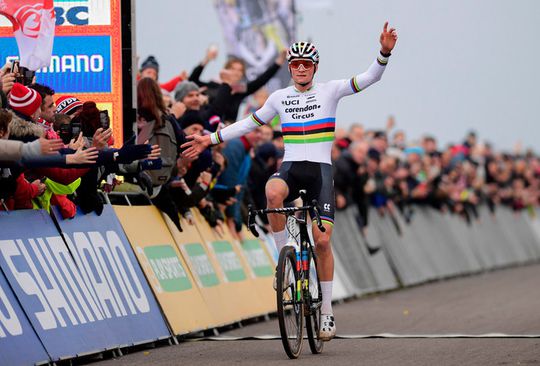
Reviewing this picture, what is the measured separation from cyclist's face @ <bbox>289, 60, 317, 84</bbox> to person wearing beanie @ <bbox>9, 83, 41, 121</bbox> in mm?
2408

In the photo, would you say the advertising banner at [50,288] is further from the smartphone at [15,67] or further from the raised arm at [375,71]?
the raised arm at [375,71]

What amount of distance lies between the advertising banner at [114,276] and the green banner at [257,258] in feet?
13.7

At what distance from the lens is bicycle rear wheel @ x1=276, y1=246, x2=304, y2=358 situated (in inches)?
434

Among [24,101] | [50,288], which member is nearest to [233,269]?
[50,288]

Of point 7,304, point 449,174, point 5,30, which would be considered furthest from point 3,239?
point 449,174

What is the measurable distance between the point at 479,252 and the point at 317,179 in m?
20.2

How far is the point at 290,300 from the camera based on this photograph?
37.5 feet

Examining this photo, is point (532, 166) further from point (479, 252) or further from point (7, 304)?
point (7, 304)

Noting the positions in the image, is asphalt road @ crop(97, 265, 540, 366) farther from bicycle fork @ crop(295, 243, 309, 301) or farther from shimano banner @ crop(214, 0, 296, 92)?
shimano banner @ crop(214, 0, 296, 92)

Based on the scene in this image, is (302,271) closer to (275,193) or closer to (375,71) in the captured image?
(275,193)

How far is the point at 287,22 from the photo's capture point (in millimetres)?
22609

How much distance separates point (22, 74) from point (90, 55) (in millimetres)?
1824

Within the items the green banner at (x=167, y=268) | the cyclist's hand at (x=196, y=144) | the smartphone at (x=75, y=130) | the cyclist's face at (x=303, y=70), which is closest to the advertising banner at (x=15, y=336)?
the smartphone at (x=75, y=130)

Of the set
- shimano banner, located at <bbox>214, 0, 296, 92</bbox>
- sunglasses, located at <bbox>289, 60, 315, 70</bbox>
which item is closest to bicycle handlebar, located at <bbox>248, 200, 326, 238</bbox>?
sunglasses, located at <bbox>289, 60, 315, 70</bbox>
